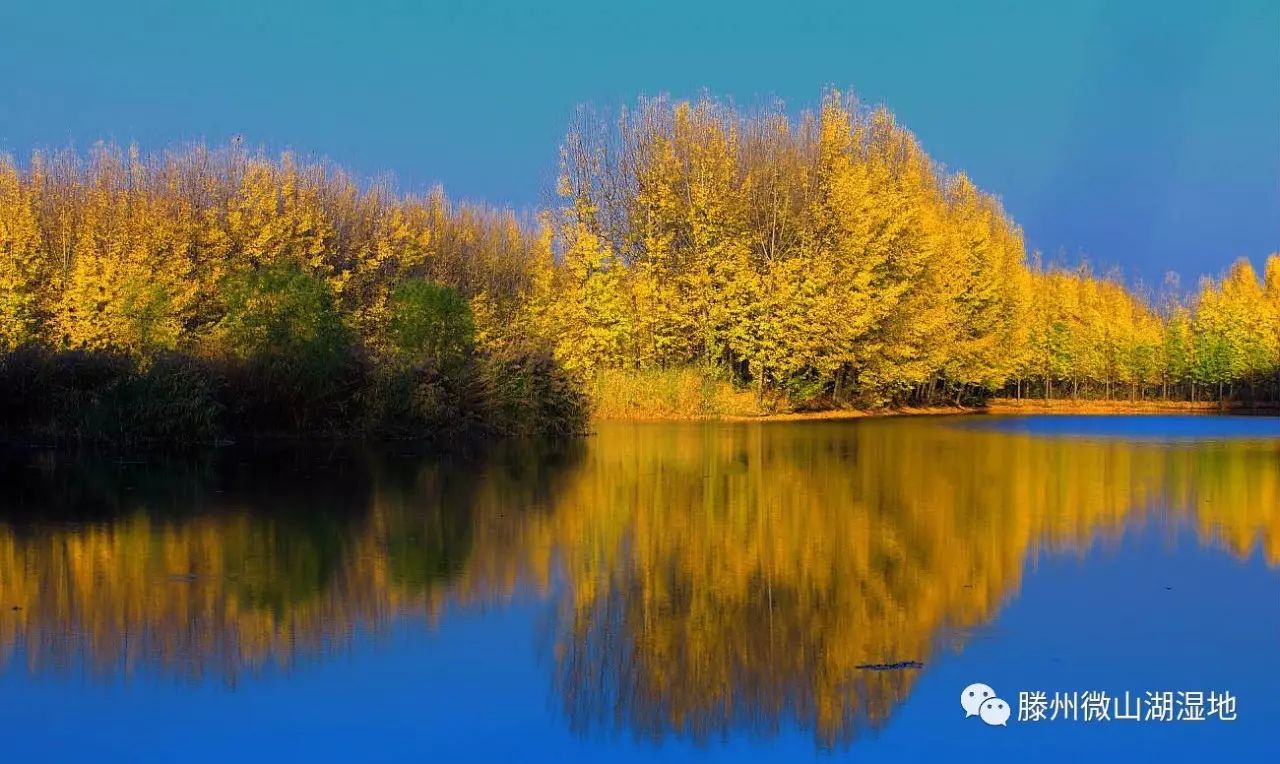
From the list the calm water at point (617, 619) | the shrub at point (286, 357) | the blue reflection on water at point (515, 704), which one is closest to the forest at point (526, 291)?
the shrub at point (286, 357)

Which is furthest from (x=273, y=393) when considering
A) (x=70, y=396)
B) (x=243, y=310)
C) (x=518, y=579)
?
(x=518, y=579)

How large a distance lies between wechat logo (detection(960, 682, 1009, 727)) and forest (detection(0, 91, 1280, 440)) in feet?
71.2

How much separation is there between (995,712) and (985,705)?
0.32ft

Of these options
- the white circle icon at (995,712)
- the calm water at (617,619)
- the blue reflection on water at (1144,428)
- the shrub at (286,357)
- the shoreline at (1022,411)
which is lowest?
the white circle icon at (995,712)

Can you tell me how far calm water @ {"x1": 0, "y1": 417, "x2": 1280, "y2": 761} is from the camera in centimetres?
668

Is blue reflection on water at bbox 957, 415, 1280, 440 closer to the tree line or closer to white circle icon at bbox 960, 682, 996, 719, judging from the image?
the tree line

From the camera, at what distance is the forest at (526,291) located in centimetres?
2833

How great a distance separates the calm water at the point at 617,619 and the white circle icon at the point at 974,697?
0.31 feet

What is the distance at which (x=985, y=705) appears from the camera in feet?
23.2

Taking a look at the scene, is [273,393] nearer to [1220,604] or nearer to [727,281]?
[727,281]

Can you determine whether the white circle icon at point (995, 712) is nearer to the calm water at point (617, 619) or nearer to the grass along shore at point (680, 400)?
the calm water at point (617, 619)

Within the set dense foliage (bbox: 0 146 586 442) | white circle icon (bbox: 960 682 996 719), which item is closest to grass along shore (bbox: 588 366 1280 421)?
dense foliage (bbox: 0 146 586 442)

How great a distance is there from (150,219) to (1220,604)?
48.2 m

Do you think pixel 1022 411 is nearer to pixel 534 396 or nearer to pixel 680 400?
pixel 680 400
